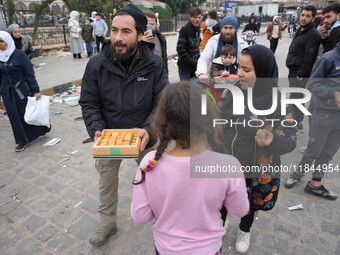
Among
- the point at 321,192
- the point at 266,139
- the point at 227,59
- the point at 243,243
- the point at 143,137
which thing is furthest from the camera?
the point at 227,59

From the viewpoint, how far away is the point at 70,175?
3.80 m

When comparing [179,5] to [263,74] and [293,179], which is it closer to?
[293,179]

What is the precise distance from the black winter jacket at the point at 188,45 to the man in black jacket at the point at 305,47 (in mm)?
1631

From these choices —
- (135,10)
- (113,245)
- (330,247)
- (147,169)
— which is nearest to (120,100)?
(135,10)

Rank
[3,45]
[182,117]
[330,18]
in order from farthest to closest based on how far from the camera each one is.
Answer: [330,18]
[3,45]
[182,117]

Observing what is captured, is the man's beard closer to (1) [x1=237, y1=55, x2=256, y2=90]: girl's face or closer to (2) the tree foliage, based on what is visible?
(1) [x1=237, y1=55, x2=256, y2=90]: girl's face

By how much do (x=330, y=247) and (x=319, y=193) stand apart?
2.79 ft

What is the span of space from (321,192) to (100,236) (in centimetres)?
261

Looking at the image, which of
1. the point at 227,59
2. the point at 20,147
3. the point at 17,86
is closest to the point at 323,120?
the point at 227,59

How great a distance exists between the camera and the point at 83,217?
298cm

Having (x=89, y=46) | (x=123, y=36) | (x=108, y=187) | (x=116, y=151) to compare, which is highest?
(x=123, y=36)

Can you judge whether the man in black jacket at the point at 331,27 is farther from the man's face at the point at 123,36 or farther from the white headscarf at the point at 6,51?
the white headscarf at the point at 6,51

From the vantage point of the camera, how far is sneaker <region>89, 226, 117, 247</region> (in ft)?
8.41

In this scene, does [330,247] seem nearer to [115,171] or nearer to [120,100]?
[115,171]
